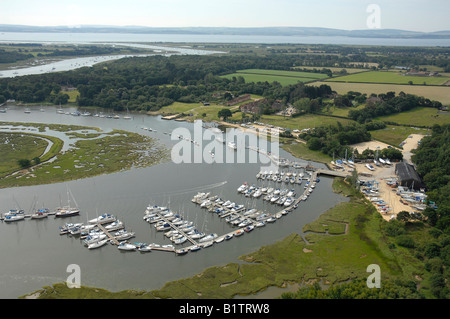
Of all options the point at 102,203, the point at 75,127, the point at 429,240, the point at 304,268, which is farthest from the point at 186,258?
the point at 75,127

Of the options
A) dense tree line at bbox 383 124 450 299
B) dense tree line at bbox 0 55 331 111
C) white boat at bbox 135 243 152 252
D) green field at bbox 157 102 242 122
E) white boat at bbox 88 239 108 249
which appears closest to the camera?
dense tree line at bbox 383 124 450 299

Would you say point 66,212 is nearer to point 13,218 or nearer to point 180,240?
point 13,218

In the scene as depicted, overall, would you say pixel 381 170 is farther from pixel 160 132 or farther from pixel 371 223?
pixel 160 132

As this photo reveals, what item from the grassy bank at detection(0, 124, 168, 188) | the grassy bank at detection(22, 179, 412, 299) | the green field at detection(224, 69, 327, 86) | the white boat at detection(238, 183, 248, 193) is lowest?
the grassy bank at detection(22, 179, 412, 299)

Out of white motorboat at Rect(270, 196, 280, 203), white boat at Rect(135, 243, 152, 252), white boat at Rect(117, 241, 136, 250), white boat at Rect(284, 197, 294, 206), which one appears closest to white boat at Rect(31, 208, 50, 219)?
white boat at Rect(117, 241, 136, 250)

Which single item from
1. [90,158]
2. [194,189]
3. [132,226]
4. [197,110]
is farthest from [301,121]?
[132,226]

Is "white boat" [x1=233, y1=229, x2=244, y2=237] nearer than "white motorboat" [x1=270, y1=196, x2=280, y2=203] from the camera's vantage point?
Yes

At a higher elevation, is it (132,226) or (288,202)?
(288,202)

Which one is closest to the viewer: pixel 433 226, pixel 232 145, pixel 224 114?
pixel 433 226

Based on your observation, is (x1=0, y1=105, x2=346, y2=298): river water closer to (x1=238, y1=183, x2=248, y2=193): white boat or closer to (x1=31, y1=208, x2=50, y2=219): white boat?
(x1=31, y1=208, x2=50, y2=219): white boat
